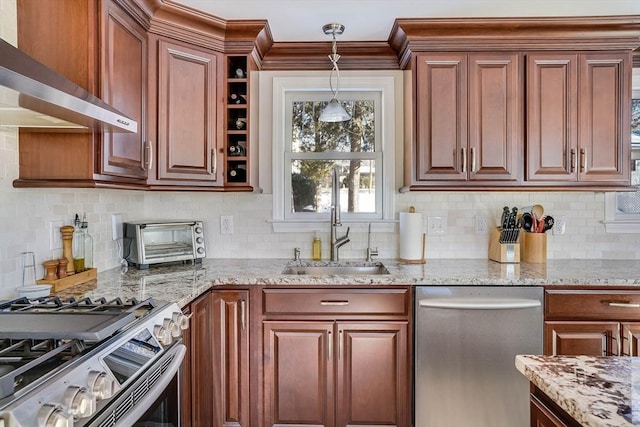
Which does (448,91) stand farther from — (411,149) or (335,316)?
(335,316)

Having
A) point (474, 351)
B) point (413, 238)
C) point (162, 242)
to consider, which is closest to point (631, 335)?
point (474, 351)

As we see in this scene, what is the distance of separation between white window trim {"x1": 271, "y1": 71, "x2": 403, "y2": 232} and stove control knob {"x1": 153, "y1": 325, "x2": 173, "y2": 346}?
136cm

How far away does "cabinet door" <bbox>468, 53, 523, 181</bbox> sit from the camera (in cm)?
228

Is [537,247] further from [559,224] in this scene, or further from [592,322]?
[592,322]

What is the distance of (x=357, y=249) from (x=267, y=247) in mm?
626

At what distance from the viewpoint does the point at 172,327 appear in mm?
1377

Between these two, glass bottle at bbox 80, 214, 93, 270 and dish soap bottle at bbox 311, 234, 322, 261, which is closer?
glass bottle at bbox 80, 214, 93, 270

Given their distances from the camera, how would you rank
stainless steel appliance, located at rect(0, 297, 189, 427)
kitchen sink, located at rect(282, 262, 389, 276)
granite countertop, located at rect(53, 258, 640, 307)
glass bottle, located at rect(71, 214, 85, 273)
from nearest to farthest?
stainless steel appliance, located at rect(0, 297, 189, 427), granite countertop, located at rect(53, 258, 640, 307), glass bottle, located at rect(71, 214, 85, 273), kitchen sink, located at rect(282, 262, 389, 276)

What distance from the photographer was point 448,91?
2285 millimetres

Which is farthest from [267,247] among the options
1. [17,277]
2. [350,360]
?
[17,277]

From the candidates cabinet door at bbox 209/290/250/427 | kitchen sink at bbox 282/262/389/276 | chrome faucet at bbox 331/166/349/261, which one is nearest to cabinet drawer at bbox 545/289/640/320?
kitchen sink at bbox 282/262/389/276

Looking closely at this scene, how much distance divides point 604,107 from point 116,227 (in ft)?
9.86

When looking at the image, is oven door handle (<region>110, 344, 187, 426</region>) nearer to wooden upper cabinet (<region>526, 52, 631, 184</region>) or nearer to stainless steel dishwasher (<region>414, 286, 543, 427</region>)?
stainless steel dishwasher (<region>414, 286, 543, 427</region>)

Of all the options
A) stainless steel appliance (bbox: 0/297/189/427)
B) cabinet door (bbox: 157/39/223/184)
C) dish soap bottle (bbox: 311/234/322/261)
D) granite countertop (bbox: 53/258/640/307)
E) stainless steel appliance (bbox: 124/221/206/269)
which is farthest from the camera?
dish soap bottle (bbox: 311/234/322/261)
